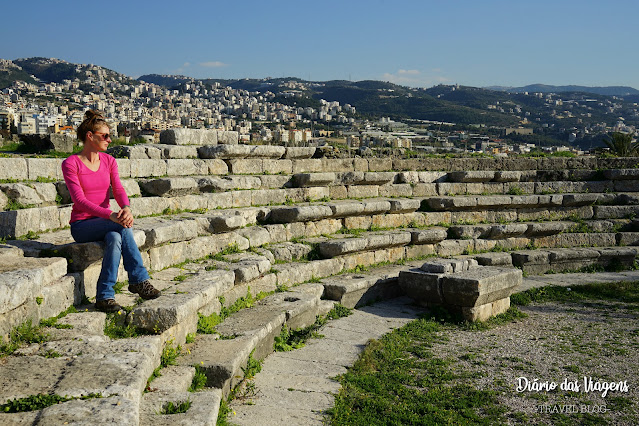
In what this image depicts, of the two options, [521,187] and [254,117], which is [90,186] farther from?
[254,117]

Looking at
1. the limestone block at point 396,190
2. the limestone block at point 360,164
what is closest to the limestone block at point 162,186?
the limestone block at point 360,164

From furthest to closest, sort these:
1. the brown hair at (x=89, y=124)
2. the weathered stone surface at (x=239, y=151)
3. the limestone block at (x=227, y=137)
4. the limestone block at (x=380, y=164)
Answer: the limestone block at (x=380, y=164) < the limestone block at (x=227, y=137) < the weathered stone surface at (x=239, y=151) < the brown hair at (x=89, y=124)

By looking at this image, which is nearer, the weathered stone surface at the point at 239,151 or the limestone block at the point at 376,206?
the weathered stone surface at the point at 239,151

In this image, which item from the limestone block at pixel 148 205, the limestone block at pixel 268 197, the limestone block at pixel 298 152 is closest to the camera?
the limestone block at pixel 148 205

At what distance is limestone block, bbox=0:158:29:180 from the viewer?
28.0 ft

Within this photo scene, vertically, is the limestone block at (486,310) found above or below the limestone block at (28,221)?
below

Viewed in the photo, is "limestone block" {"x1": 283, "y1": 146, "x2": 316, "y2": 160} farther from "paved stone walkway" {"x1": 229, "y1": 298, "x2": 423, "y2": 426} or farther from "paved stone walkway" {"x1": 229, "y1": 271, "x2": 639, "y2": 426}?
"paved stone walkway" {"x1": 229, "y1": 298, "x2": 423, "y2": 426}

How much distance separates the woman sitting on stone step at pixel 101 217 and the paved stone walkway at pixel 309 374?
168cm

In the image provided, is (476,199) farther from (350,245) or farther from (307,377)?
(307,377)

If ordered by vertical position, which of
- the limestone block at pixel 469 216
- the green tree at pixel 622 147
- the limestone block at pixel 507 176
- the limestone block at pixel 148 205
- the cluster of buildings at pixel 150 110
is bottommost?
the limestone block at pixel 469 216

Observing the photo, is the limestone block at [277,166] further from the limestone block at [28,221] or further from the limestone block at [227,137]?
the limestone block at [28,221]

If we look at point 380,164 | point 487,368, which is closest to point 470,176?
point 380,164

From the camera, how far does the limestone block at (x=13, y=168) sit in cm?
853

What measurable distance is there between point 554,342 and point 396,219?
20.5 ft
